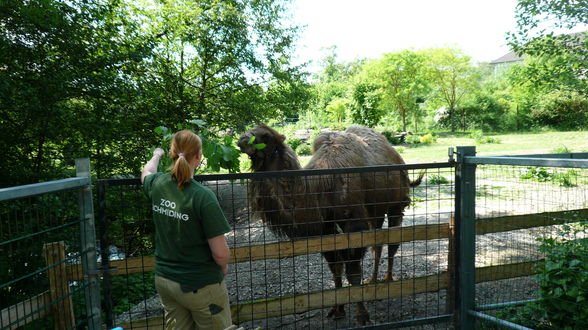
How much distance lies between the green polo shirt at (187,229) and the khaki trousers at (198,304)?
A: 5 centimetres

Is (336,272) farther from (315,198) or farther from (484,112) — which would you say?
(484,112)

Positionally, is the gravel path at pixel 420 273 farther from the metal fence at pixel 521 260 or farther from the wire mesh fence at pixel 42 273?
the wire mesh fence at pixel 42 273

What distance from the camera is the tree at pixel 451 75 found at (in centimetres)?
4341

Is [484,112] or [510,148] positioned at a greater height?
[484,112]

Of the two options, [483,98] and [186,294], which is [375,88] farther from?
[186,294]

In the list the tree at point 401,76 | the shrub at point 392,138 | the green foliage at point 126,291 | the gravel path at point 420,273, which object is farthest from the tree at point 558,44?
the tree at point 401,76

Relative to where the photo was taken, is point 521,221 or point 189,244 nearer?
point 189,244

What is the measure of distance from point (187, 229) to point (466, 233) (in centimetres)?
278

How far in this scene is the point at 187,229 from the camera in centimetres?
254

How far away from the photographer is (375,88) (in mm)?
37906

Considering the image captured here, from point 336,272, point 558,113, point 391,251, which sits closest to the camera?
point 336,272

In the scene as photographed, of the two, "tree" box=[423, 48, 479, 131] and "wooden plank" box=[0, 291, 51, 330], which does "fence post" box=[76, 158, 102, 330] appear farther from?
"tree" box=[423, 48, 479, 131]

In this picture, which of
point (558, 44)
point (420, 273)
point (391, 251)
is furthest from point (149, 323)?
point (558, 44)

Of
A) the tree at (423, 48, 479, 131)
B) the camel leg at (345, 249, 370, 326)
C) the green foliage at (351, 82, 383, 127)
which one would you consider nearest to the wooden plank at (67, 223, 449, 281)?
the camel leg at (345, 249, 370, 326)
